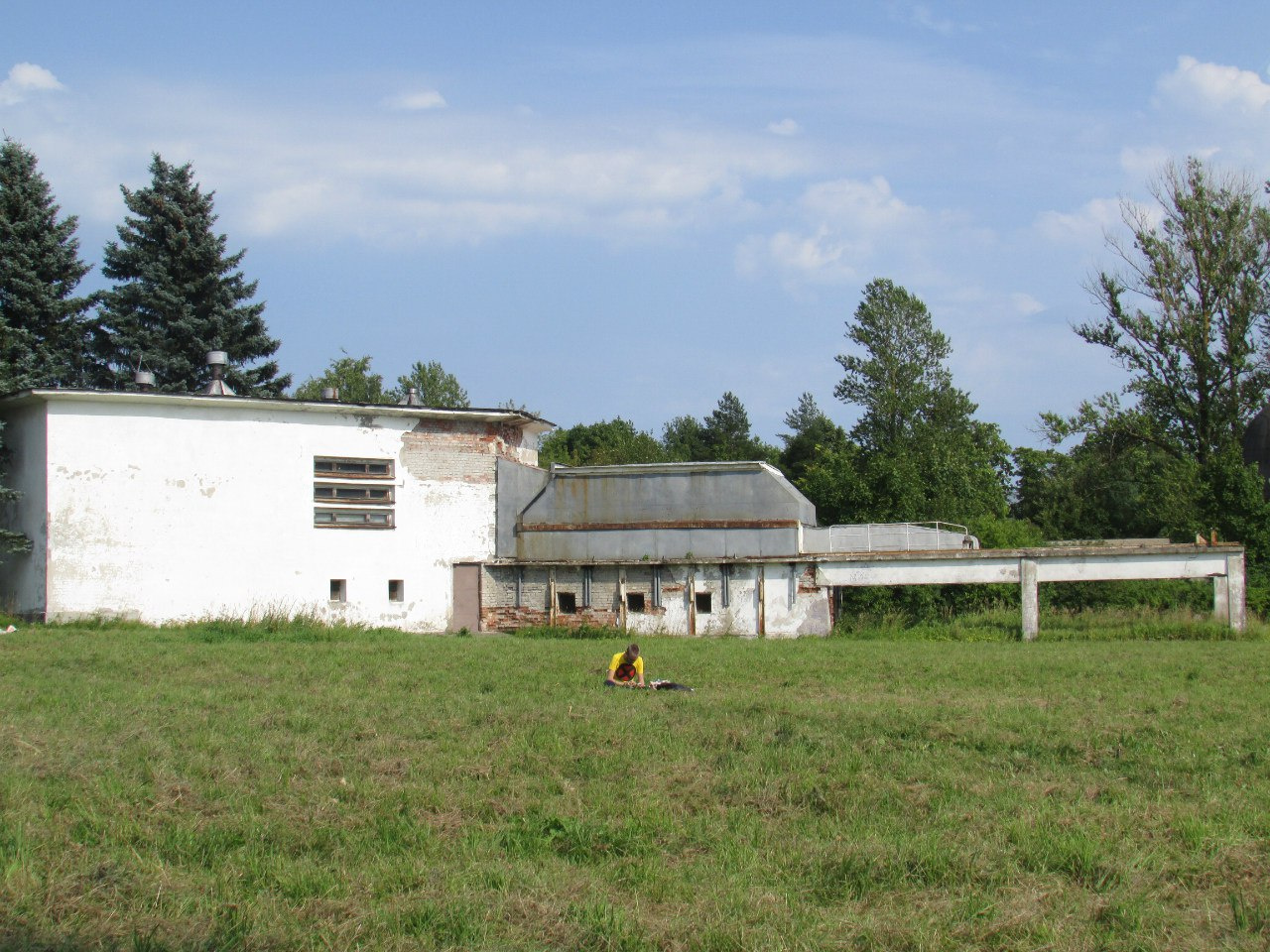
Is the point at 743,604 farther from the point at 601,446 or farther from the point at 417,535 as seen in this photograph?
the point at 601,446

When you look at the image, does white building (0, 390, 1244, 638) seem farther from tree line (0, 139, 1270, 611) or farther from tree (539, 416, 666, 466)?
tree (539, 416, 666, 466)

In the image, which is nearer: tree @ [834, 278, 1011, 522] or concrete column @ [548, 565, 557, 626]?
concrete column @ [548, 565, 557, 626]

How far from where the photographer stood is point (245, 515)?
27922mm

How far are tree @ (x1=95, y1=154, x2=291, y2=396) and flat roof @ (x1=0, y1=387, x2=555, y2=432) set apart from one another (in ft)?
46.9

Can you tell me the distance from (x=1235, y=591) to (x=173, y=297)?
3434 centimetres

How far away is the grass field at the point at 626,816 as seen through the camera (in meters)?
6.95

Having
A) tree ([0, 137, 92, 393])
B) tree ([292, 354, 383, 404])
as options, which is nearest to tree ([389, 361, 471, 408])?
tree ([292, 354, 383, 404])

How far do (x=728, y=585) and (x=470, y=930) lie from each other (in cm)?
2358

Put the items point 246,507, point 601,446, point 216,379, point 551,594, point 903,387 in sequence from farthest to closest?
point 601,446 → point 903,387 → point 551,594 → point 216,379 → point 246,507

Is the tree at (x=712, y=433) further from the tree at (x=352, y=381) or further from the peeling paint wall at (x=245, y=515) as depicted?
the peeling paint wall at (x=245, y=515)

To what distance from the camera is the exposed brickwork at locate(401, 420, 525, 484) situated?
29.6 m

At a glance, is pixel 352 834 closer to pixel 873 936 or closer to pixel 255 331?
pixel 873 936

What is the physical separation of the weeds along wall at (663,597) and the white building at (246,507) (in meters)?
1.19

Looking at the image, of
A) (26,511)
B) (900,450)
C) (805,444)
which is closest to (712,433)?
(805,444)
